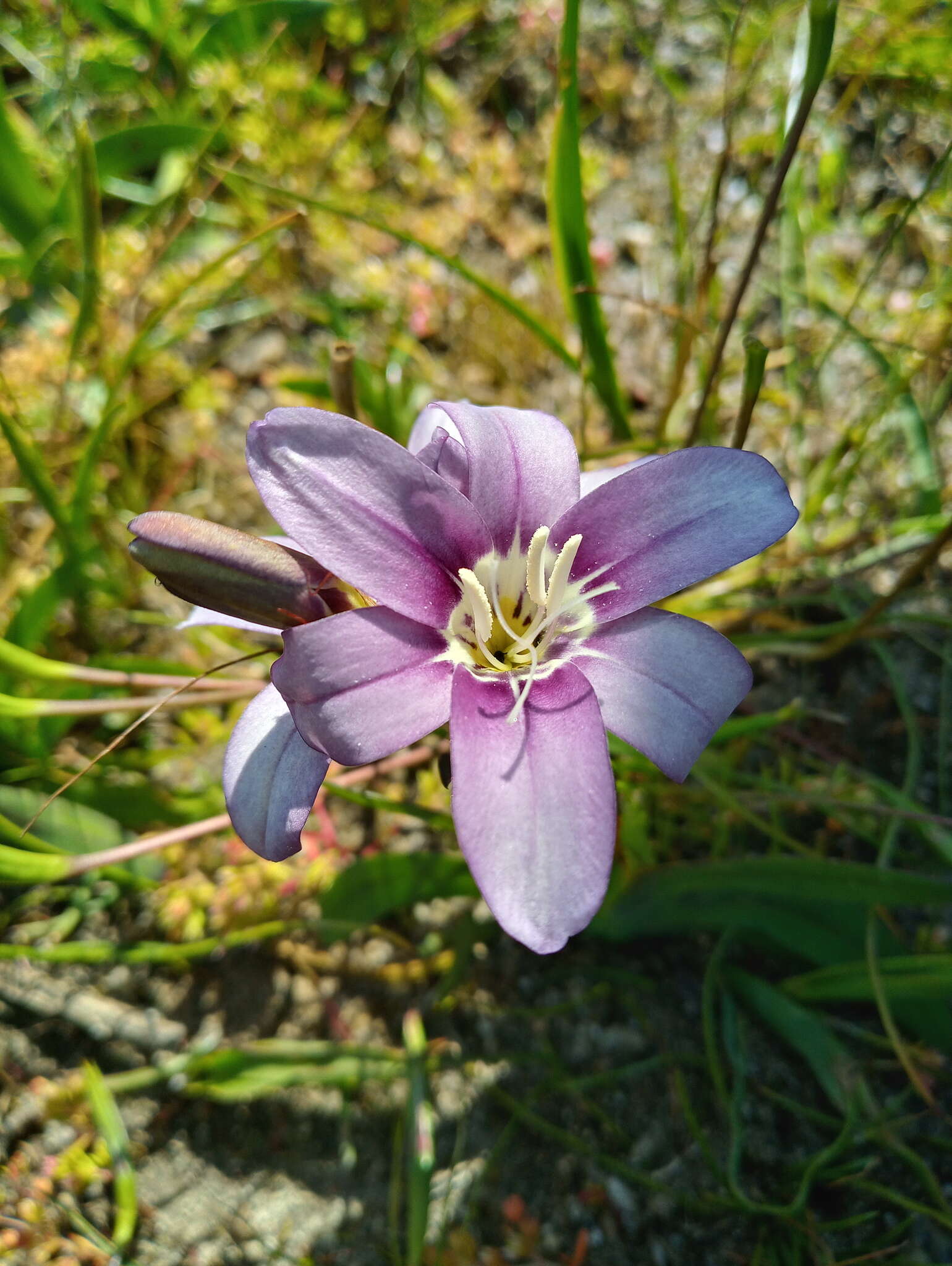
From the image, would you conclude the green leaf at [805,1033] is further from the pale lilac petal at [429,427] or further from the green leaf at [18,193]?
the green leaf at [18,193]

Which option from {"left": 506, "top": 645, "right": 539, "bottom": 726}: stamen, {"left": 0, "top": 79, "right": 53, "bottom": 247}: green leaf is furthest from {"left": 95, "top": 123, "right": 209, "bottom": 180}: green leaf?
{"left": 506, "top": 645, "right": 539, "bottom": 726}: stamen

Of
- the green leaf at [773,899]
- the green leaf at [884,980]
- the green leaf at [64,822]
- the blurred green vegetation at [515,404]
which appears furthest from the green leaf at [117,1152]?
the green leaf at [884,980]

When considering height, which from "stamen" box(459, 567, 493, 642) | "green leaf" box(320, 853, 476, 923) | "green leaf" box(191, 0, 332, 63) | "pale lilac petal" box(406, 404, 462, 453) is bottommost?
"green leaf" box(320, 853, 476, 923)

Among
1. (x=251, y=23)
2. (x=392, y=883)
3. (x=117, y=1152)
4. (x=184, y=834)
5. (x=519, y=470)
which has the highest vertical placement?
(x=251, y=23)

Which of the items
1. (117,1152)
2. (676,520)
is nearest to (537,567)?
(676,520)

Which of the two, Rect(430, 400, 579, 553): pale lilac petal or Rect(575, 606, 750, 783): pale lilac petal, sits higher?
Rect(430, 400, 579, 553): pale lilac petal

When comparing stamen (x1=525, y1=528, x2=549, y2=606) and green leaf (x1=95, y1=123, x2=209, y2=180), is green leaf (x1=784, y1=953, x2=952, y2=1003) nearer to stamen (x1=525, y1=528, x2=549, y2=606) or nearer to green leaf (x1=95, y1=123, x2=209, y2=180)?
stamen (x1=525, y1=528, x2=549, y2=606)

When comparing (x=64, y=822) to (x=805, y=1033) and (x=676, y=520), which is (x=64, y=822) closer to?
(x=676, y=520)
